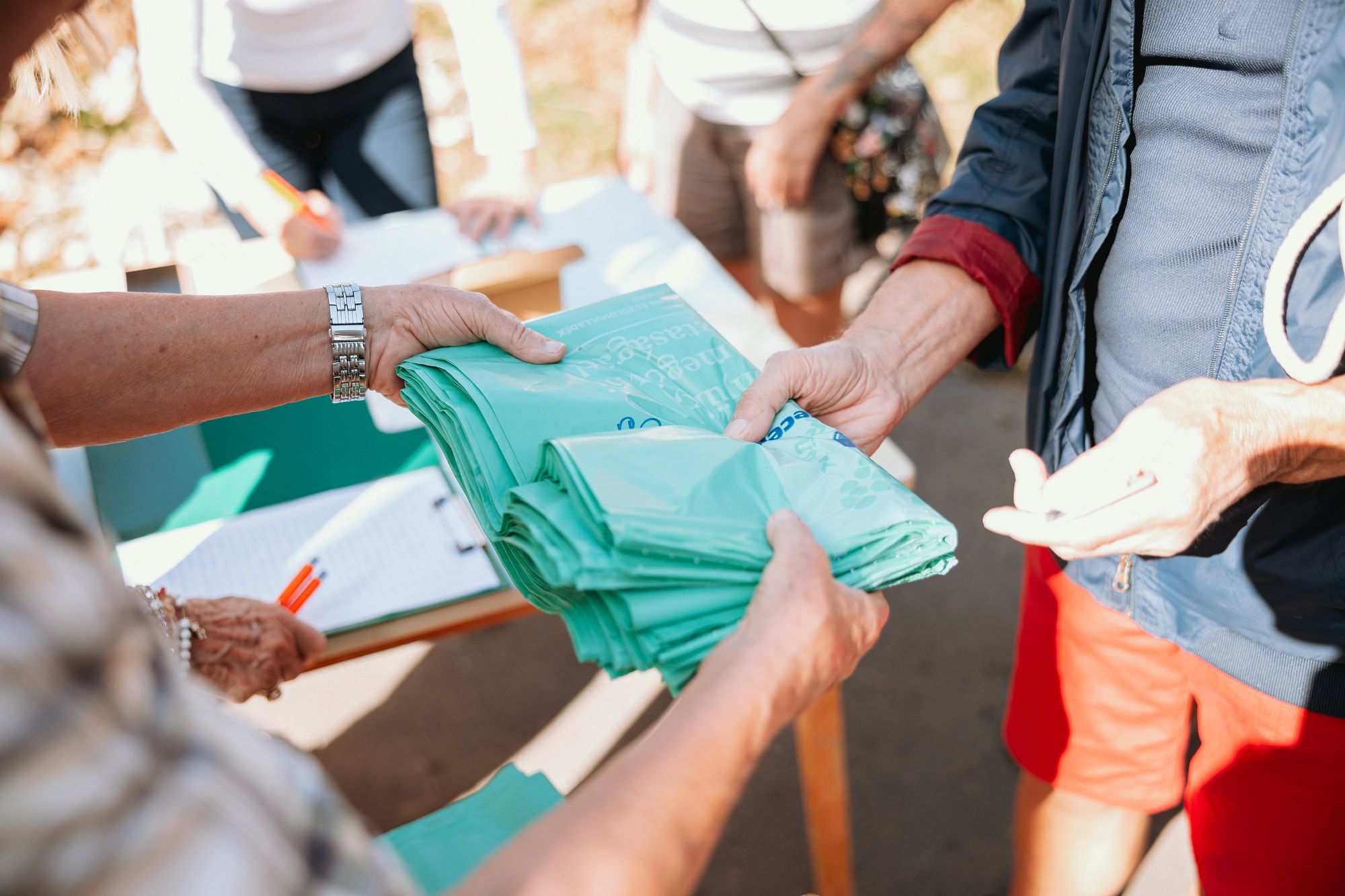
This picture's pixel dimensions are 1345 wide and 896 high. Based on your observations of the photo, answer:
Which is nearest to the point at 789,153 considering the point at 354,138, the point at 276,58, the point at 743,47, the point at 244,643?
the point at 743,47

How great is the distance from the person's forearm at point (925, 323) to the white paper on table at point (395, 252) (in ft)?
3.05

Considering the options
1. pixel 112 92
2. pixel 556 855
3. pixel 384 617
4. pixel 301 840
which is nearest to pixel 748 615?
pixel 556 855

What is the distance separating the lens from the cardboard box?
1.73 meters

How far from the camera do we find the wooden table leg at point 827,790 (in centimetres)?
166

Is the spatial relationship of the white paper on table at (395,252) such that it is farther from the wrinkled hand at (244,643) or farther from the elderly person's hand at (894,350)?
the elderly person's hand at (894,350)

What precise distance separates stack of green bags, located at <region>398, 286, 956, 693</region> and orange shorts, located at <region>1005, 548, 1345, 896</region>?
1.74 ft

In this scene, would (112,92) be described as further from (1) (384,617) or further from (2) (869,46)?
(1) (384,617)

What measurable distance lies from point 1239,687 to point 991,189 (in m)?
0.77

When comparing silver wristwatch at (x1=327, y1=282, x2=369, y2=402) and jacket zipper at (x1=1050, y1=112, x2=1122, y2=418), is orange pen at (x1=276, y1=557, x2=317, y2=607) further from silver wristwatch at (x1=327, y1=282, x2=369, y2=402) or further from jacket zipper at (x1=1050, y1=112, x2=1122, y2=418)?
jacket zipper at (x1=1050, y1=112, x2=1122, y2=418)

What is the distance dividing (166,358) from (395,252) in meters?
0.97

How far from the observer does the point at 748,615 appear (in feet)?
2.70

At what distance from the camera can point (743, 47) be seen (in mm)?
2230

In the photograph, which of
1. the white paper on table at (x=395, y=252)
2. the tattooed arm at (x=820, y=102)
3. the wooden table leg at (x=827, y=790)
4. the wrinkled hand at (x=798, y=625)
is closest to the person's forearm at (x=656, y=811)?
the wrinkled hand at (x=798, y=625)

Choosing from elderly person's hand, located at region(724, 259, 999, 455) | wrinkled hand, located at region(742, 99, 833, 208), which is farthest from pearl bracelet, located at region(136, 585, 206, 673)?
wrinkled hand, located at region(742, 99, 833, 208)
